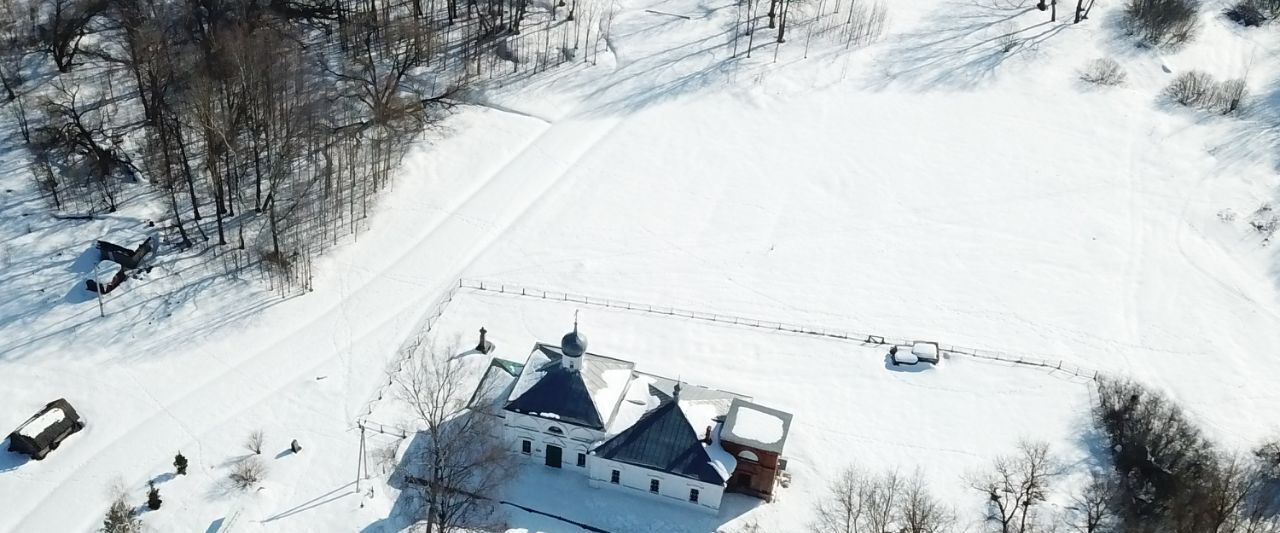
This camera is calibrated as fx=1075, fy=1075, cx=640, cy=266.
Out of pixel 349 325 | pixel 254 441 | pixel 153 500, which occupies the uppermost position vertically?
pixel 349 325

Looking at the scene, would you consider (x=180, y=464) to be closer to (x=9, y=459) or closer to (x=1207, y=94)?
(x=9, y=459)

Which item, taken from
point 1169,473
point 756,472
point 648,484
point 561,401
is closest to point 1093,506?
point 1169,473

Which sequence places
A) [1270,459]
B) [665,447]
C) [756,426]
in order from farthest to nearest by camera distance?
[1270,459] < [756,426] < [665,447]

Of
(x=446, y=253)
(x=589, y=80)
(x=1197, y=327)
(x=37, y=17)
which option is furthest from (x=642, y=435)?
Result: (x=37, y=17)

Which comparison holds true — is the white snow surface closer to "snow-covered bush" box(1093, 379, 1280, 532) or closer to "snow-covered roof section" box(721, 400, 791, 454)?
"snow-covered roof section" box(721, 400, 791, 454)

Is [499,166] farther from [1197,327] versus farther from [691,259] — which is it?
[1197,327]

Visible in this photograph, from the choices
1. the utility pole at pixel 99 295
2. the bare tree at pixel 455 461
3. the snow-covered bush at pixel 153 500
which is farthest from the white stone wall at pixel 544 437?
the utility pole at pixel 99 295
